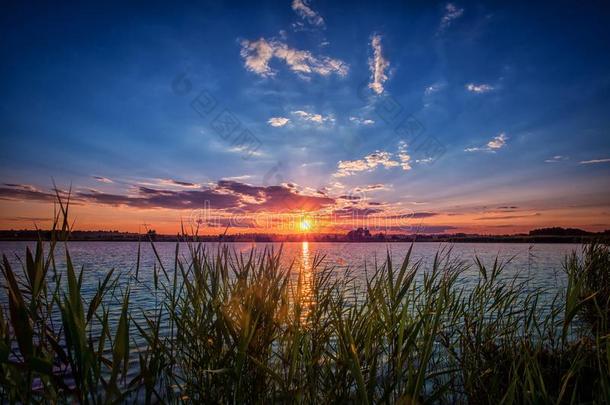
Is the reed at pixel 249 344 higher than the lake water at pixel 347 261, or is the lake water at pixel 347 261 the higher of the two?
the reed at pixel 249 344

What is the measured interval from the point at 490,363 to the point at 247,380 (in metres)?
3.56

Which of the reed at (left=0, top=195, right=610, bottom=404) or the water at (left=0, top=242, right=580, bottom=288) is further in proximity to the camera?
the water at (left=0, top=242, right=580, bottom=288)

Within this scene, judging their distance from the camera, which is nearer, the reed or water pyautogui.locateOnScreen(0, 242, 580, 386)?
the reed

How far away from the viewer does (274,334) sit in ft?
14.1

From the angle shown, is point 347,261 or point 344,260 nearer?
point 344,260

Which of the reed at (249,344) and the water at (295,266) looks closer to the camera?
the reed at (249,344)

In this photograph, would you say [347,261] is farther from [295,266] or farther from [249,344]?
[249,344]

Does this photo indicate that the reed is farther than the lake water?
No

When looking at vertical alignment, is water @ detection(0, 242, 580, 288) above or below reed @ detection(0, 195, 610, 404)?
below

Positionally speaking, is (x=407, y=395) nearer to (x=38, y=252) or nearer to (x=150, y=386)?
(x=150, y=386)

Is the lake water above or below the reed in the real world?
below

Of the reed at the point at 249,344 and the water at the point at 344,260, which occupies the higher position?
the reed at the point at 249,344

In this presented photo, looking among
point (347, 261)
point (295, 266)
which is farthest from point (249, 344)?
point (347, 261)

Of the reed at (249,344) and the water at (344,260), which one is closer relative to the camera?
the reed at (249,344)
